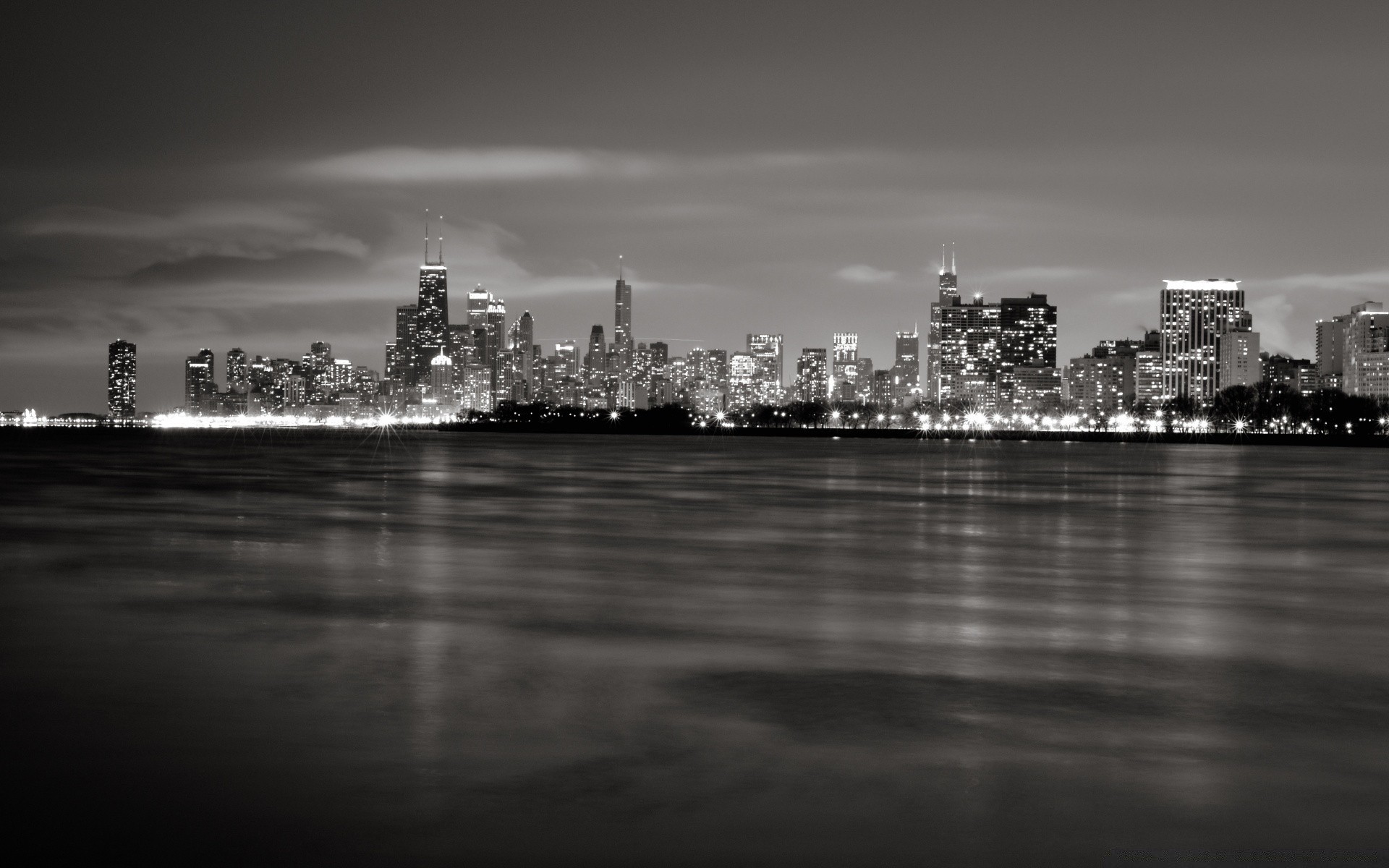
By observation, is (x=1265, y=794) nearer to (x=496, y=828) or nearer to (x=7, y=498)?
(x=496, y=828)

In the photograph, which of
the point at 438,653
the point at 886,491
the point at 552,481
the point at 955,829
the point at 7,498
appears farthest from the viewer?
the point at 552,481

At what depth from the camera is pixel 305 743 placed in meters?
10.7

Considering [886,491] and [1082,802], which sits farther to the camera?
[886,491]

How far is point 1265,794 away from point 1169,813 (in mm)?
1036

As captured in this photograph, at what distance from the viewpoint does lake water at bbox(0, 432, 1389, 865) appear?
861 cm

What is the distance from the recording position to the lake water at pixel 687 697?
861cm

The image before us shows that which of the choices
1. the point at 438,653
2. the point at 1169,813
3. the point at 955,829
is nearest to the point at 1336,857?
the point at 1169,813

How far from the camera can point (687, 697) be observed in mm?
12844

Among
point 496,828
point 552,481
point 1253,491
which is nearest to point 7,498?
point 552,481

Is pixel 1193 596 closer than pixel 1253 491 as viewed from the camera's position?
Yes

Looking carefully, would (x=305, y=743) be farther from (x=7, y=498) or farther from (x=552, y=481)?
(x=552, y=481)

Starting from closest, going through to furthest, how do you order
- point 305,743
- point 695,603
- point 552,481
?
point 305,743 < point 695,603 < point 552,481

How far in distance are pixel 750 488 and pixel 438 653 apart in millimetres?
44072

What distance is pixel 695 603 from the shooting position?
2022cm
